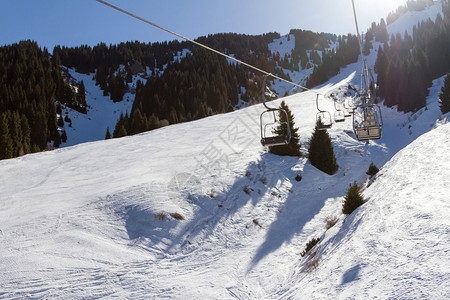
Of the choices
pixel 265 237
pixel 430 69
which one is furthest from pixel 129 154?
pixel 430 69

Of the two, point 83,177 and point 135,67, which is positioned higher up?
point 135,67

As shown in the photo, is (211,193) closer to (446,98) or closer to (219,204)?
(219,204)

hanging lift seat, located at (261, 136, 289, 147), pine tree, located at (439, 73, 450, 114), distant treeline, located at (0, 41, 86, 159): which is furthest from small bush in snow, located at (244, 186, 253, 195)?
pine tree, located at (439, 73, 450, 114)

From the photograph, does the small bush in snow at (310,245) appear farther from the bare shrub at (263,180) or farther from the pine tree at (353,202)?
the bare shrub at (263,180)

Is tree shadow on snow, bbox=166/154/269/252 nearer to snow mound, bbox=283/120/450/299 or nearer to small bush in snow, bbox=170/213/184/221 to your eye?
small bush in snow, bbox=170/213/184/221

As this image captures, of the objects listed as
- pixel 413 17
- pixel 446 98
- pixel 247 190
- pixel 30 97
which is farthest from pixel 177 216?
pixel 413 17

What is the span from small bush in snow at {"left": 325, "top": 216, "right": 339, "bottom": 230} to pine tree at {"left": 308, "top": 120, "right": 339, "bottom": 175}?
789 cm

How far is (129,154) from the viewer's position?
22.7 metres

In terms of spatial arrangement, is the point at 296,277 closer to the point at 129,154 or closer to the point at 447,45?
the point at 129,154

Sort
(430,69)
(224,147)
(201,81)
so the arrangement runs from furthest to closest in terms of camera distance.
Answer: (201,81), (430,69), (224,147)

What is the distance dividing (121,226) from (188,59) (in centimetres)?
10650

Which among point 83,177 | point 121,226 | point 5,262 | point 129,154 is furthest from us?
point 129,154

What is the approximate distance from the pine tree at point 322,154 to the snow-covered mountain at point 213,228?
0.90 m

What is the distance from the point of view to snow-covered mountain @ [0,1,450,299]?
24.9ft
